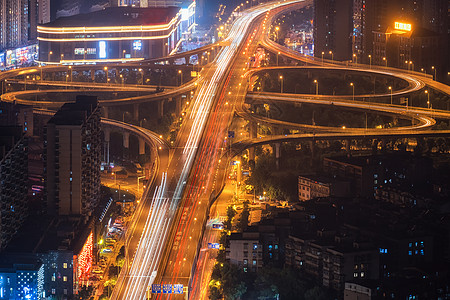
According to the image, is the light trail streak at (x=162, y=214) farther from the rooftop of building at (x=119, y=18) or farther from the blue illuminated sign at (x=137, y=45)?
the rooftop of building at (x=119, y=18)

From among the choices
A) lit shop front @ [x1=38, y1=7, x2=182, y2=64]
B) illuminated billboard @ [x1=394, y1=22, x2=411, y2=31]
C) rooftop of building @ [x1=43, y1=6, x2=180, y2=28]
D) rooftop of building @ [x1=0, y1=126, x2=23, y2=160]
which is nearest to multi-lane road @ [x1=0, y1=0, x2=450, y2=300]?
illuminated billboard @ [x1=394, y1=22, x2=411, y2=31]

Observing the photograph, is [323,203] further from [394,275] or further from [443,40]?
[443,40]

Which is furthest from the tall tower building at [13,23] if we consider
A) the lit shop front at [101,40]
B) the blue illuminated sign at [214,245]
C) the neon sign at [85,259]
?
the blue illuminated sign at [214,245]

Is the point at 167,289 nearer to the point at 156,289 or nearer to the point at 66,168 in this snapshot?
the point at 156,289

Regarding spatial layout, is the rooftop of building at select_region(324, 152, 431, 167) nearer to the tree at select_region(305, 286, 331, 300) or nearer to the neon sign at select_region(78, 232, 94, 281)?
the neon sign at select_region(78, 232, 94, 281)

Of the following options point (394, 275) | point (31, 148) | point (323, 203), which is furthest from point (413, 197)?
point (31, 148)

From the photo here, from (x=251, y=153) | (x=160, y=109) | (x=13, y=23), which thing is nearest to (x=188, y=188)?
(x=251, y=153)
